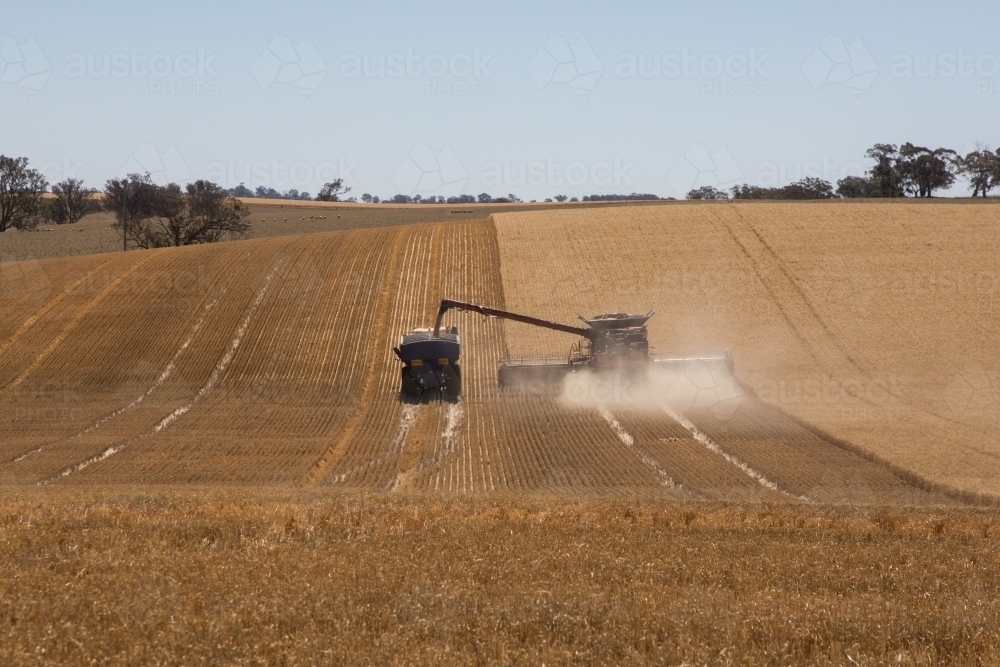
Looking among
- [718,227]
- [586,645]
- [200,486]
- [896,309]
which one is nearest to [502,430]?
[200,486]

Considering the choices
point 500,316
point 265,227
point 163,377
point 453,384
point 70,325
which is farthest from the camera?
point 265,227

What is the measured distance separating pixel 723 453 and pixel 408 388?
12949 millimetres

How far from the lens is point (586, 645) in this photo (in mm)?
8648

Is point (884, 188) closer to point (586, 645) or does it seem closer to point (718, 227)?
point (718, 227)

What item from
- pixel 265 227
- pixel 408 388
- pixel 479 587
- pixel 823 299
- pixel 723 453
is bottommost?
pixel 723 453

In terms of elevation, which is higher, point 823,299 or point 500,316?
point 500,316

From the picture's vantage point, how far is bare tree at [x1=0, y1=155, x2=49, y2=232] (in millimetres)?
85000

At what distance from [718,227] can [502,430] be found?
3059 cm

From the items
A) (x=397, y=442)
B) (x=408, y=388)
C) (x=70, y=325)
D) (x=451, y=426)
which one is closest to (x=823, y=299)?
(x=408, y=388)

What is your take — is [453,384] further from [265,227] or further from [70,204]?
[70,204]

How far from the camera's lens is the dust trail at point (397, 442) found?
23.5 meters

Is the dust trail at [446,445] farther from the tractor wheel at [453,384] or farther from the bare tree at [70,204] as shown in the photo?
the bare tree at [70,204]

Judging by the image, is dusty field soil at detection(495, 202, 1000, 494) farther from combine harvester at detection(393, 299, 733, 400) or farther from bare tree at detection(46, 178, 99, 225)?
bare tree at detection(46, 178, 99, 225)

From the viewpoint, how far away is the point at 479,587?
33.8 feet
